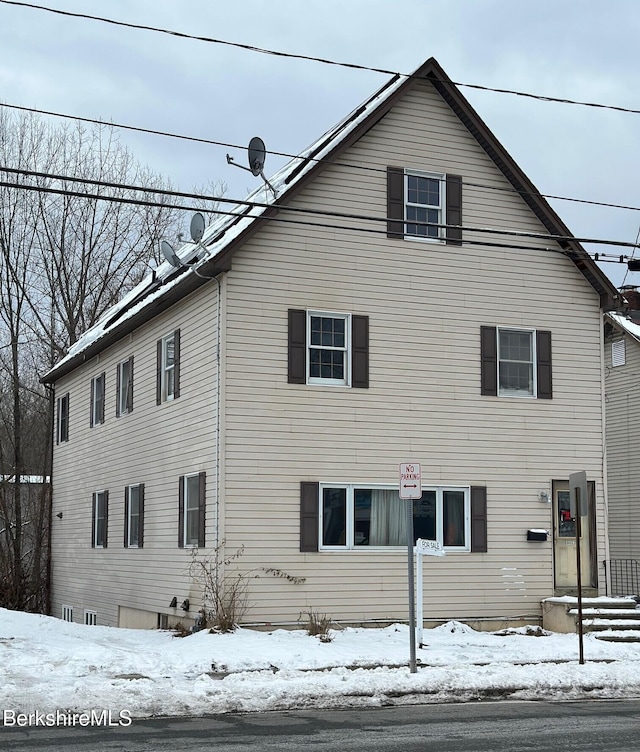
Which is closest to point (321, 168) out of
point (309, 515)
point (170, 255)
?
point (170, 255)

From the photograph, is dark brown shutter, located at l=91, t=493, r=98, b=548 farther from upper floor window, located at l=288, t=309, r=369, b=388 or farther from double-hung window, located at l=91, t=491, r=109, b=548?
upper floor window, located at l=288, t=309, r=369, b=388

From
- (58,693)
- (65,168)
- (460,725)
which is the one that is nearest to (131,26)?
(58,693)

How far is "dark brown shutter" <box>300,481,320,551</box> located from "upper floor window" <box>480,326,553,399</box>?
14.7 feet

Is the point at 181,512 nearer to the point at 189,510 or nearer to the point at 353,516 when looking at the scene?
the point at 189,510

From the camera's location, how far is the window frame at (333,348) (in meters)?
20.4

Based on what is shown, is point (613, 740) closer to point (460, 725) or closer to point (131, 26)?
point (460, 725)

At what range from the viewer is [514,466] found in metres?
21.7

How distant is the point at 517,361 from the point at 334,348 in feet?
13.7

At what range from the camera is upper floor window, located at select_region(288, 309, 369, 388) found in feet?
66.9

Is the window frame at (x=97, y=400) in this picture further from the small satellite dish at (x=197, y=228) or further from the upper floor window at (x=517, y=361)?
the upper floor window at (x=517, y=361)

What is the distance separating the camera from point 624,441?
31.6 meters

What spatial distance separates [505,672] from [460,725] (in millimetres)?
3446

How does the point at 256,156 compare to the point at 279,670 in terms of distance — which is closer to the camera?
the point at 279,670

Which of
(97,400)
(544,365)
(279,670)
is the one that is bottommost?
(279,670)
